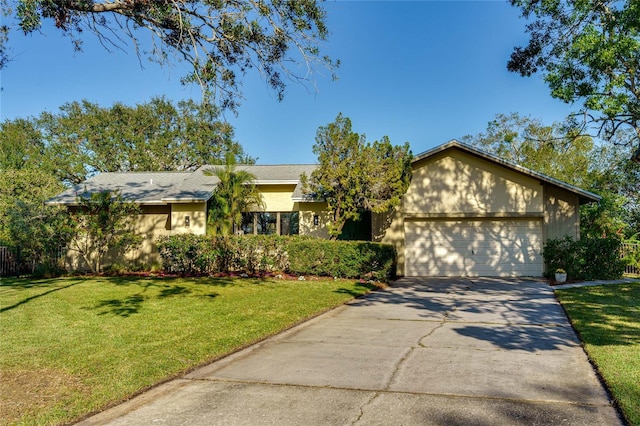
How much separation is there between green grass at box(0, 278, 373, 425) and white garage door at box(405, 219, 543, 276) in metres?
4.67

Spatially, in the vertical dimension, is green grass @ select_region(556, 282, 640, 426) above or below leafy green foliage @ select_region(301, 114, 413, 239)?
below

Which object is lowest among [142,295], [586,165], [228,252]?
[142,295]

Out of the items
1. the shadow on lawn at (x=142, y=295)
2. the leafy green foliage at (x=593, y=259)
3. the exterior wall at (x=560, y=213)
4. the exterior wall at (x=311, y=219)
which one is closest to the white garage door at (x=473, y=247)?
the exterior wall at (x=560, y=213)

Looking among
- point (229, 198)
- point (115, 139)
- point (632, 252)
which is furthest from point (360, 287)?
point (115, 139)

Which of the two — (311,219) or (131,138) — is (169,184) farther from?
(131,138)

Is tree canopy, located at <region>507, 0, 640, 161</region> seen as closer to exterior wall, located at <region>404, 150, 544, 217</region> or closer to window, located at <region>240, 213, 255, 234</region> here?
exterior wall, located at <region>404, 150, 544, 217</region>

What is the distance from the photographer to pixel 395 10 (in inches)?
514

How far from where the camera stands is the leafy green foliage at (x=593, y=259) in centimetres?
1542

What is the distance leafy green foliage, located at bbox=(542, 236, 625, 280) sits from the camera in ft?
50.6

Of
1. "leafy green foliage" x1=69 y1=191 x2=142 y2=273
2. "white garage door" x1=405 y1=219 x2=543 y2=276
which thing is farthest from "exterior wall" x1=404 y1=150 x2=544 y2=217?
"leafy green foliage" x1=69 y1=191 x2=142 y2=273

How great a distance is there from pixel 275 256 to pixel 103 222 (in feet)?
20.7

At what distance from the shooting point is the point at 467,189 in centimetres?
1742

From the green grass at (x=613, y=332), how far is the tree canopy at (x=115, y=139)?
2868 cm

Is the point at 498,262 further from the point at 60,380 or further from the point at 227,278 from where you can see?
the point at 60,380
